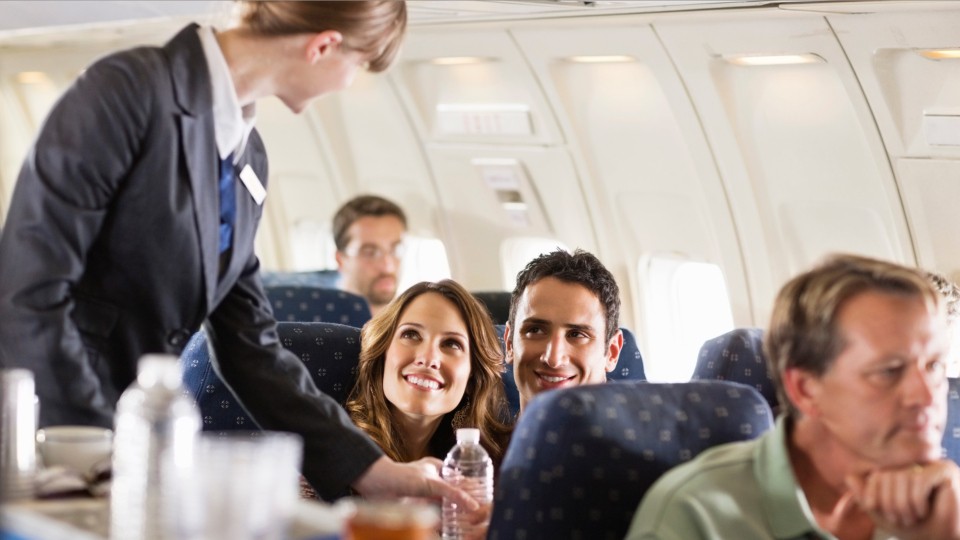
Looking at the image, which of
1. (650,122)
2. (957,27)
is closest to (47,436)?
(957,27)

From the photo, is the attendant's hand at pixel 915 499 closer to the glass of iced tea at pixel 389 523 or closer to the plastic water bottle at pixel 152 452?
the glass of iced tea at pixel 389 523

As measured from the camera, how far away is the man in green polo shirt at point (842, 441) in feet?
8.75

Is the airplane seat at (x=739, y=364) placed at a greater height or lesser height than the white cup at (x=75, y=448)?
lesser

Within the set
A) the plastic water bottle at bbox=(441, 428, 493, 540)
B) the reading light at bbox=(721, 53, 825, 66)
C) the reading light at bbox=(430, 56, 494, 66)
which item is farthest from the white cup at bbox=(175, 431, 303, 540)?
the reading light at bbox=(430, 56, 494, 66)

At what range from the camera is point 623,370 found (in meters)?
4.74

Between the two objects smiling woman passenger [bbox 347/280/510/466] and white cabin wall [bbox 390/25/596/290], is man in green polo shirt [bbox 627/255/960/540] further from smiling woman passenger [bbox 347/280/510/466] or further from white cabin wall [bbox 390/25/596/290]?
white cabin wall [bbox 390/25/596/290]

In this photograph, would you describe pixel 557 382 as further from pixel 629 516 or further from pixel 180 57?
pixel 180 57

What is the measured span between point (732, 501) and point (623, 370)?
6.68 feet

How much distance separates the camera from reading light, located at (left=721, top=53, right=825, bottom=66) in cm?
607

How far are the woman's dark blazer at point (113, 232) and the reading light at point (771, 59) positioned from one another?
11.7 feet

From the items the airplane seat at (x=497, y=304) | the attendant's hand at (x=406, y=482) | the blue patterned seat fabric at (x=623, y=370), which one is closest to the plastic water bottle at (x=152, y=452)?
the attendant's hand at (x=406, y=482)

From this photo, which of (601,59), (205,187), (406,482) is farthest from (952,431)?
(601,59)

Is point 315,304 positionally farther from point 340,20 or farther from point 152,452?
point 152,452

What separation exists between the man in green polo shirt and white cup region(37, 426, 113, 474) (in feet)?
3.19
